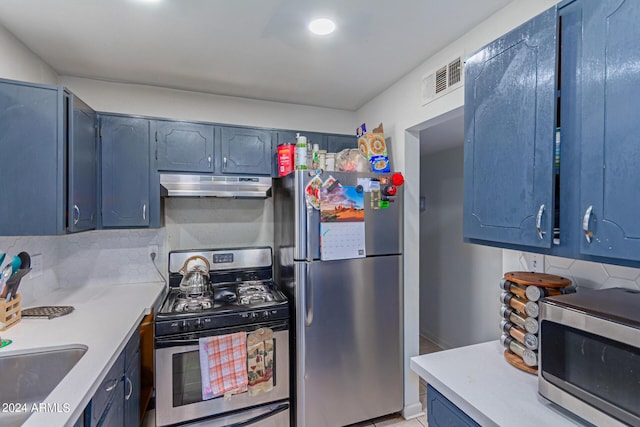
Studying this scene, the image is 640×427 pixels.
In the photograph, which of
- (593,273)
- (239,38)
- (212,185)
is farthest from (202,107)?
(593,273)

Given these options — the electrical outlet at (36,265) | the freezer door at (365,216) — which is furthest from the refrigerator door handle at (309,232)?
the electrical outlet at (36,265)

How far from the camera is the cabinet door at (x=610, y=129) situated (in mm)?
756

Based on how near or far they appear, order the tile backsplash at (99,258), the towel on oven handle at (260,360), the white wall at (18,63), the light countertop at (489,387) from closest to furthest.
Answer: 1. the light countertop at (489,387)
2. the white wall at (18,63)
3. the towel on oven handle at (260,360)
4. the tile backsplash at (99,258)

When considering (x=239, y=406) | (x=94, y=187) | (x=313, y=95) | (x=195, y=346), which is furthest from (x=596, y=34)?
(x=94, y=187)

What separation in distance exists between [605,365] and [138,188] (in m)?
2.49

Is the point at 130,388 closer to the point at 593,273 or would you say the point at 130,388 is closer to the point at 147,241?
the point at 147,241

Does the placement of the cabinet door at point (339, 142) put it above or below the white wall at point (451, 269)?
above

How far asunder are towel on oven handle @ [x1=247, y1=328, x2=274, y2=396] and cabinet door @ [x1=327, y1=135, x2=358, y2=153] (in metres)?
1.52

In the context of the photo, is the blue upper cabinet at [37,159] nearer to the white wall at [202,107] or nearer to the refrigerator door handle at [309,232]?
the white wall at [202,107]

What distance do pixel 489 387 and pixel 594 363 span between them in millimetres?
339

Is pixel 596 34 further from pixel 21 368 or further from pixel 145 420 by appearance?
pixel 145 420

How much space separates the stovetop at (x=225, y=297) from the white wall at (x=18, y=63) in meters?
1.39

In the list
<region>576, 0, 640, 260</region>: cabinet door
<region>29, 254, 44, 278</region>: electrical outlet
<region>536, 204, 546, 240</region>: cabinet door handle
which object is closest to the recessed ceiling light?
<region>576, 0, 640, 260</region>: cabinet door

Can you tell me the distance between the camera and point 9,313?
147 centimetres
